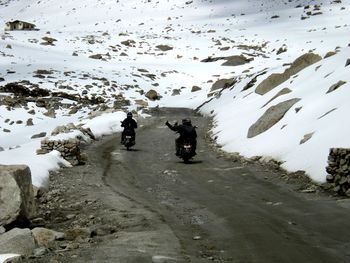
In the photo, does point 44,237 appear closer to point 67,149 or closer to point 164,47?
point 67,149

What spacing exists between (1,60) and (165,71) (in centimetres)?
1694

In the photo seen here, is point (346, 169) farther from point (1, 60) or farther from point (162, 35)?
point (162, 35)

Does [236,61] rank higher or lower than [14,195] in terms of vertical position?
higher

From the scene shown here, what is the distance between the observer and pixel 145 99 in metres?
43.0

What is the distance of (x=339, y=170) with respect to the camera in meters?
11.2

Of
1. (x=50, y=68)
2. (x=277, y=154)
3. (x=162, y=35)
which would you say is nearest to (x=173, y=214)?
(x=277, y=154)

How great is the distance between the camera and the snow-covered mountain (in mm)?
17375

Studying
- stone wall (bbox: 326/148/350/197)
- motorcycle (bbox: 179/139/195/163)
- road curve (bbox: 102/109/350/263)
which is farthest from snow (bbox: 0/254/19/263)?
motorcycle (bbox: 179/139/195/163)

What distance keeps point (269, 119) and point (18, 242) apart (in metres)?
14.0

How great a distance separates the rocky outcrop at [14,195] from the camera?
8586 millimetres

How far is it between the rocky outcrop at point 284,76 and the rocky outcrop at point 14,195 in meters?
20.6

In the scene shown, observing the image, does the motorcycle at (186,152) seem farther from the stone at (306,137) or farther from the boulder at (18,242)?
the boulder at (18,242)

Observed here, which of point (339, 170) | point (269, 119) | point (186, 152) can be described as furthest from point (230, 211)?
point (269, 119)

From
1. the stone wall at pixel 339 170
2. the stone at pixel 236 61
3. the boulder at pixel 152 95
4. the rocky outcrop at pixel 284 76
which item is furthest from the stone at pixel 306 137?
the stone at pixel 236 61
